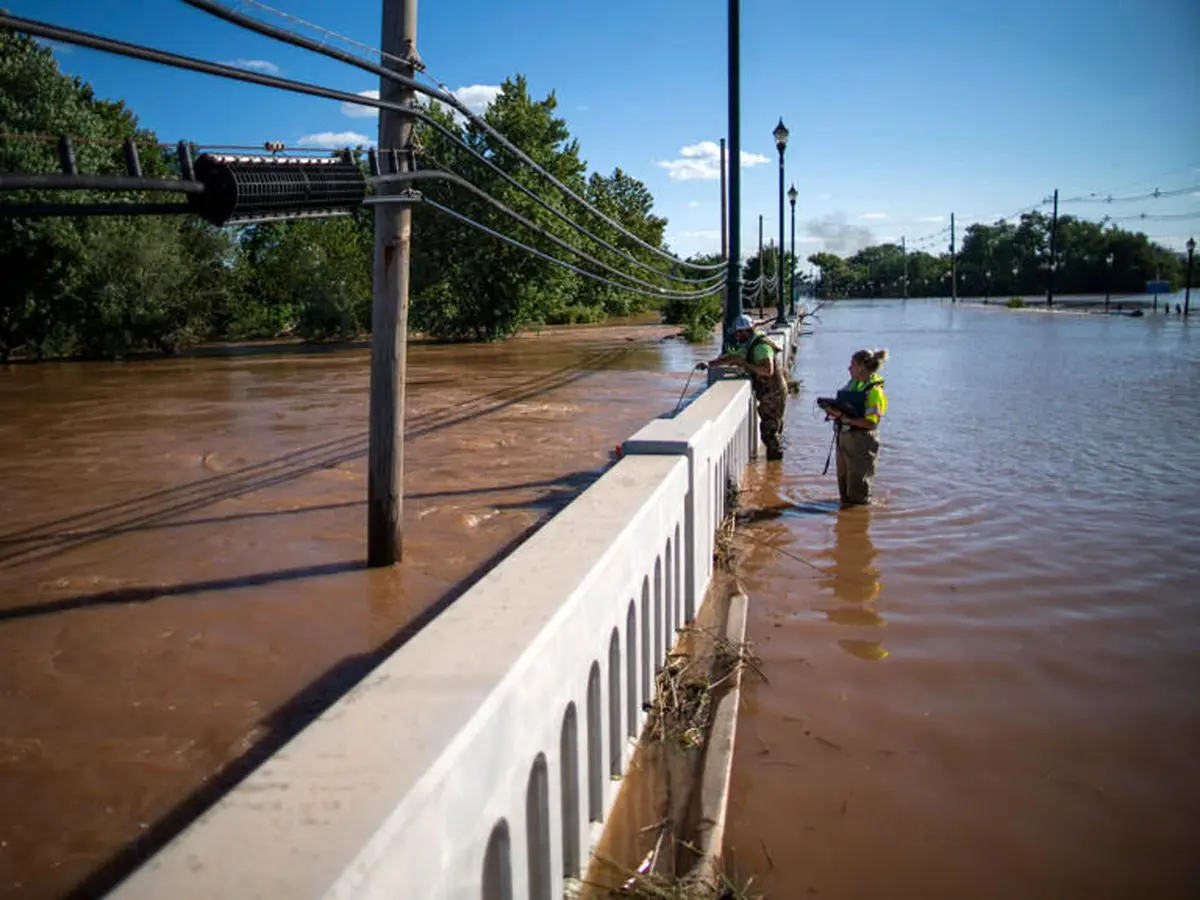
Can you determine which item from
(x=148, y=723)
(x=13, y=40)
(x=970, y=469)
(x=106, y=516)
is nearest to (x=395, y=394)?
(x=148, y=723)

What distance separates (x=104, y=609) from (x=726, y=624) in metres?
3.76

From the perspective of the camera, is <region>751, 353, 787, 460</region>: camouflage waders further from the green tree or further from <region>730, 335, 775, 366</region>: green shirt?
the green tree

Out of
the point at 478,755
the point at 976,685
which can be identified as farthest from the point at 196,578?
the point at 976,685

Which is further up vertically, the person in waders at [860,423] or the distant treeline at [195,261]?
the distant treeline at [195,261]

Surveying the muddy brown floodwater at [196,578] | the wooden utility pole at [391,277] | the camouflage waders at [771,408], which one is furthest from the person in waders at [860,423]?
the wooden utility pole at [391,277]

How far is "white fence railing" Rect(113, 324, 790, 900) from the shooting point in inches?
62.0

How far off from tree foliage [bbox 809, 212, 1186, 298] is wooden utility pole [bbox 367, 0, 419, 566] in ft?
407

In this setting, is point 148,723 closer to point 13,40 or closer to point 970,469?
point 970,469

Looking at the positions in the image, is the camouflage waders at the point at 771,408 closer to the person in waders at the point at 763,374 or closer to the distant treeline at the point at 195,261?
the person in waders at the point at 763,374

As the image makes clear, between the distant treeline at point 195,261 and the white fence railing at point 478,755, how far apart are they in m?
23.8

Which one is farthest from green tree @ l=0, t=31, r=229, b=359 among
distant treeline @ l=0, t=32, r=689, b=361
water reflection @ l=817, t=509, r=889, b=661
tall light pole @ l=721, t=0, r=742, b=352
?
water reflection @ l=817, t=509, r=889, b=661

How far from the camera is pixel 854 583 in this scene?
6387 mm

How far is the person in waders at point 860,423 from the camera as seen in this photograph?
837cm

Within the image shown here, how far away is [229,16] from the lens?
145 inches
